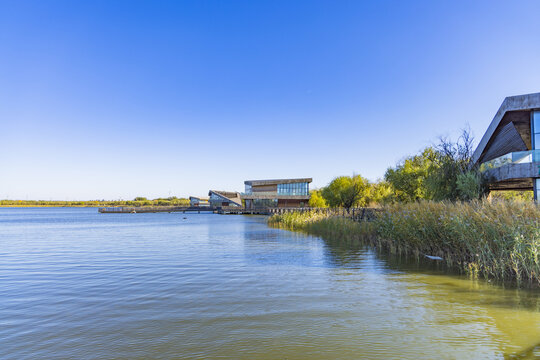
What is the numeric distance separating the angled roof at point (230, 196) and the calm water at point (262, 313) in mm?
78197

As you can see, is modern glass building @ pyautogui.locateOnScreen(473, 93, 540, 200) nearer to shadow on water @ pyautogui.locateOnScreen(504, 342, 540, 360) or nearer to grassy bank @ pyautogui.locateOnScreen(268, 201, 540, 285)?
grassy bank @ pyautogui.locateOnScreen(268, 201, 540, 285)

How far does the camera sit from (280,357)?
4.79 m

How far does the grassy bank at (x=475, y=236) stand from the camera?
875 centimetres

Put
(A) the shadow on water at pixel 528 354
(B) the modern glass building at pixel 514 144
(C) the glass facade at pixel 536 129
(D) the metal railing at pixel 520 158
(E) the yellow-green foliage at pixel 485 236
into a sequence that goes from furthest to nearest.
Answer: (C) the glass facade at pixel 536 129, (B) the modern glass building at pixel 514 144, (D) the metal railing at pixel 520 158, (E) the yellow-green foliage at pixel 485 236, (A) the shadow on water at pixel 528 354

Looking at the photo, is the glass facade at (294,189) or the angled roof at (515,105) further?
the glass facade at (294,189)

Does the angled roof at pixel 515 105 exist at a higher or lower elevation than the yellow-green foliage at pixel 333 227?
higher

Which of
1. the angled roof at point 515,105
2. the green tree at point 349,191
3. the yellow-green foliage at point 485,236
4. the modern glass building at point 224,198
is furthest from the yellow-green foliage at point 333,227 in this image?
the modern glass building at point 224,198

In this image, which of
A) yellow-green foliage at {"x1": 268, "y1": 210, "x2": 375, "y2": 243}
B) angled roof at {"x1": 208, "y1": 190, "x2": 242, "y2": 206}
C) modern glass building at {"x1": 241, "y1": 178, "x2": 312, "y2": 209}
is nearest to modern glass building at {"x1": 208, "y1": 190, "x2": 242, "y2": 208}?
angled roof at {"x1": 208, "y1": 190, "x2": 242, "y2": 206}

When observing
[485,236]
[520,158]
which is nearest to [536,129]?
[520,158]

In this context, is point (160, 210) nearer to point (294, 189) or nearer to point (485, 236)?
point (294, 189)

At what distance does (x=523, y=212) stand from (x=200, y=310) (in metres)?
9.35

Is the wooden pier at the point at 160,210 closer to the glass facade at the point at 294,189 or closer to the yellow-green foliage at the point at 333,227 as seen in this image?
the glass facade at the point at 294,189

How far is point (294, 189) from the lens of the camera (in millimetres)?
75625

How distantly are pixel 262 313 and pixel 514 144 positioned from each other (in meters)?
23.5
